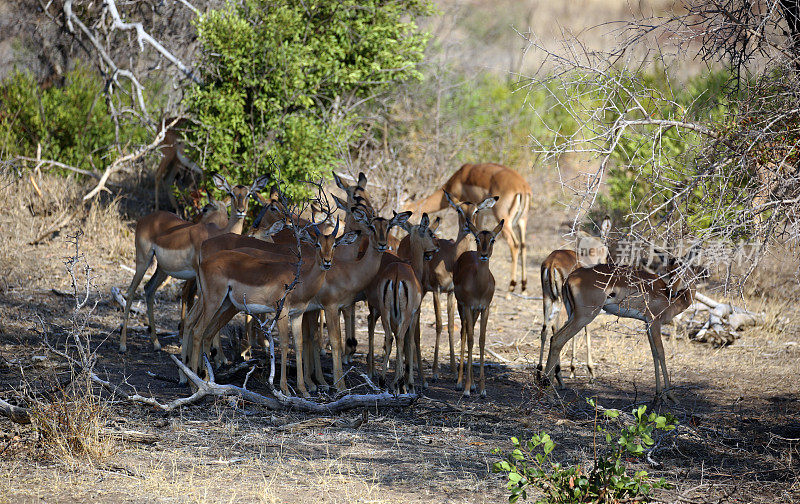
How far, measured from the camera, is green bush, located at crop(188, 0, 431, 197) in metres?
12.1

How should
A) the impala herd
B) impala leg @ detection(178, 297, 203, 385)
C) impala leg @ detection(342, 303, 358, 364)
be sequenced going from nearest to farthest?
the impala herd
impala leg @ detection(178, 297, 203, 385)
impala leg @ detection(342, 303, 358, 364)

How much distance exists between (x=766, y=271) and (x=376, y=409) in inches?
286

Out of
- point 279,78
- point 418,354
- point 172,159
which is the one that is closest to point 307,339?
point 418,354

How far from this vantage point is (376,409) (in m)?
6.81

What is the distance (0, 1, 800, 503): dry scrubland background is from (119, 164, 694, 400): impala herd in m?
0.50

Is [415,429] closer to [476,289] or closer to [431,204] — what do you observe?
[476,289]

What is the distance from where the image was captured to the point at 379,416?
22.6 feet

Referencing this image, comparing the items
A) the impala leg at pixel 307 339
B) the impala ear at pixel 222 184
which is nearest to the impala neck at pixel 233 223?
the impala ear at pixel 222 184

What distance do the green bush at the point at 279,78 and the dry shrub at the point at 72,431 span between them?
6.35 meters

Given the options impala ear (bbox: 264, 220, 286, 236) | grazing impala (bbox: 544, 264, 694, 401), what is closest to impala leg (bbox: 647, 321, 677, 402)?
grazing impala (bbox: 544, 264, 694, 401)

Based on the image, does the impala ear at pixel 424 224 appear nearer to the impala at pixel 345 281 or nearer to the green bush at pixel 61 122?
the impala at pixel 345 281

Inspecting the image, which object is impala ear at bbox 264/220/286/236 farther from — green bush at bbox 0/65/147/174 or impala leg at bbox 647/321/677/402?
green bush at bbox 0/65/147/174

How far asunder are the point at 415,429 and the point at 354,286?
158 cm

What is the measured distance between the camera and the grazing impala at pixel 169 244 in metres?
8.66
